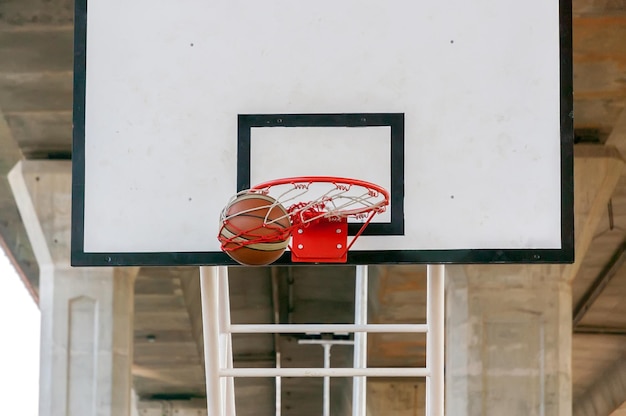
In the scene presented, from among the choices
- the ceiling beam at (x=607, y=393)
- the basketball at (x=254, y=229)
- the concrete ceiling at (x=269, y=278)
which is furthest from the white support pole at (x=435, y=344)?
the ceiling beam at (x=607, y=393)

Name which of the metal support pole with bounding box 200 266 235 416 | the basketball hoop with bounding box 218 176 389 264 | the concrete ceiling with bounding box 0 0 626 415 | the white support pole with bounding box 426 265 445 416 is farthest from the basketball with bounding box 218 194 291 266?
the concrete ceiling with bounding box 0 0 626 415

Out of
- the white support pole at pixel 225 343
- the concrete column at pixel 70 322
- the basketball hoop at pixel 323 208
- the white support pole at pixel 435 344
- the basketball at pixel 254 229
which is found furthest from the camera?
the concrete column at pixel 70 322

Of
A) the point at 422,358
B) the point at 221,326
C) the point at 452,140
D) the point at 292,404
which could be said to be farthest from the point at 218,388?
the point at 292,404

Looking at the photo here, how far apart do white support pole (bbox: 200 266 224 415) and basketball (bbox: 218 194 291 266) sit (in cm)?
99

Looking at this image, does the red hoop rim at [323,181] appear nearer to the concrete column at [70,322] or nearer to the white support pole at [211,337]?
the white support pole at [211,337]

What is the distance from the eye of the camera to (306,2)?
6.43 metres

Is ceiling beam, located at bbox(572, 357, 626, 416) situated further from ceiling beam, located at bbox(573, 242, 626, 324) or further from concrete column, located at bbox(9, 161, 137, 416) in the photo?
concrete column, located at bbox(9, 161, 137, 416)

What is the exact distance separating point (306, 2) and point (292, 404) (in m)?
19.9

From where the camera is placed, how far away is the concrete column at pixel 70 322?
45.5ft

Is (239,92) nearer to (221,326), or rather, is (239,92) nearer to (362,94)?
(362,94)

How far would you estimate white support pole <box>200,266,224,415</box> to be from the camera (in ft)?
21.5

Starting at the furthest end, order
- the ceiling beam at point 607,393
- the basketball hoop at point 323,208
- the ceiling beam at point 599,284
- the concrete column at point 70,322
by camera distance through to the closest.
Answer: the ceiling beam at point 607,393 < the ceiling beam at point 599,284 < the concrete column at point 70,322 < the basketball hoop at point 323,208

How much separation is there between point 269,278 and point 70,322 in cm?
622

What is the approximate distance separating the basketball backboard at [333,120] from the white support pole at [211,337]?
1.73 ft
